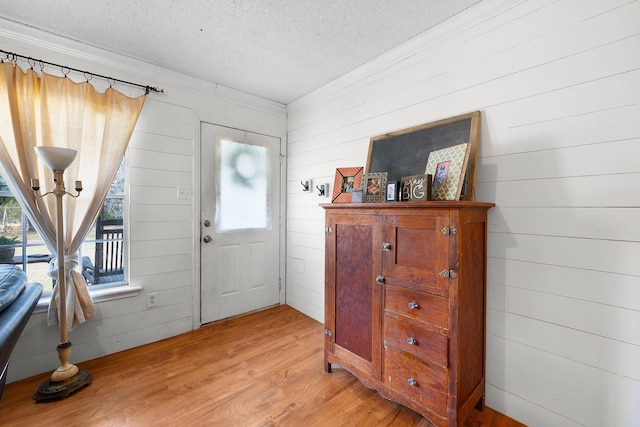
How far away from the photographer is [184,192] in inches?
102

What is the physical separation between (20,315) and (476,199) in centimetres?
256

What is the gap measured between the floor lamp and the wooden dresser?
5.81 ft

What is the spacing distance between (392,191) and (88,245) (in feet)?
8.07

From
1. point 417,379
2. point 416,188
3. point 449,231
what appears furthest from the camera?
point 416,188

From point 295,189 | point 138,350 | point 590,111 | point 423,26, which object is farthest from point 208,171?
point 590,111

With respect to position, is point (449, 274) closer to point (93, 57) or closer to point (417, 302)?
point (417, 302)

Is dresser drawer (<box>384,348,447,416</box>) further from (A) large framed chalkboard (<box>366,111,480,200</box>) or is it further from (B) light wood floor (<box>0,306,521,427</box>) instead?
(A) large framed chalkboard (<box>366,111,480,200</box>)

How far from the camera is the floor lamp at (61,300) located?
167 cm

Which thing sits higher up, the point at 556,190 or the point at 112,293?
the point at 556,190

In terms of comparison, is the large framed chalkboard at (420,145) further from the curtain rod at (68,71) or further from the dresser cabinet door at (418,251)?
the curtain rod at (68,71)

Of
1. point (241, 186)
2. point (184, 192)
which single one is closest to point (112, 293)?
point (184, 192)

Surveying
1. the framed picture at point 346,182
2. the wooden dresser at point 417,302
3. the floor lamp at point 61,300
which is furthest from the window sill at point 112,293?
the framed picture at point 346,182

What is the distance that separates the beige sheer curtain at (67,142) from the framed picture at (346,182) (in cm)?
177

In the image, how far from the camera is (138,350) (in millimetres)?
2299
